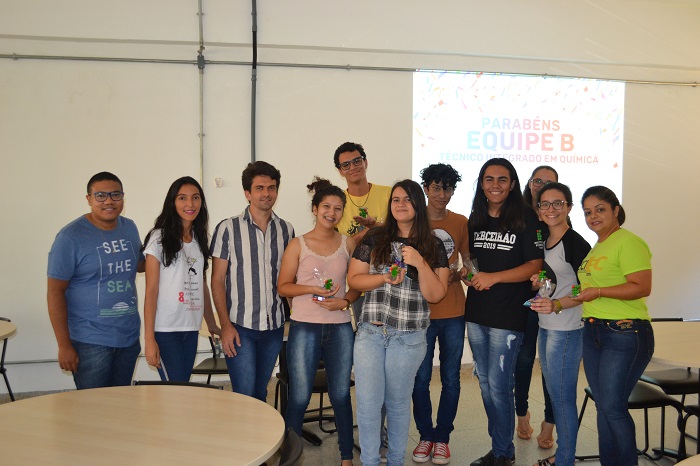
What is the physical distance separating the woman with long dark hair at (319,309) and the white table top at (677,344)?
5.30ft

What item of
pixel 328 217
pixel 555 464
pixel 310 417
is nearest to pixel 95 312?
pixel 328 217

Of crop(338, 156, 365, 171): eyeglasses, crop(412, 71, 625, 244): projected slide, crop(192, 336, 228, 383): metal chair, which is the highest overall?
crop(412, 71, 625, 244): projected slide

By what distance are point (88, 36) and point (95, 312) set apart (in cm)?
322

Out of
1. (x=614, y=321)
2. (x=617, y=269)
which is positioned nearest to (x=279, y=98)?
(x=617, y=269)

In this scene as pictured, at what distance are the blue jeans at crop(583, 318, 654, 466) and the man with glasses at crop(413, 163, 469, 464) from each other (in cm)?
74

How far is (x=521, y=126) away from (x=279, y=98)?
8.07ft

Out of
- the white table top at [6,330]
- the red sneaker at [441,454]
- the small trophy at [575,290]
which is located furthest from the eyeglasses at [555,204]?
the white table top at [6,330]

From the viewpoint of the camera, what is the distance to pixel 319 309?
298 cm

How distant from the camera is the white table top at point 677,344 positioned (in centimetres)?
294

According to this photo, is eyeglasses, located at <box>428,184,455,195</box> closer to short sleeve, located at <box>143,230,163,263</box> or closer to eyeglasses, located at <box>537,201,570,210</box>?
eyeglasses, located at <box>537,201,570,210</box>

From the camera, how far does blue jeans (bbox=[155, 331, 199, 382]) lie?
2871 mm

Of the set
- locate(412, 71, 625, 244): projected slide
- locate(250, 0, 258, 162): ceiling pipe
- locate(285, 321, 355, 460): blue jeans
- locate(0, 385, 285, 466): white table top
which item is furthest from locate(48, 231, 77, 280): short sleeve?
locate(412, 71, 625, 244): projected slide

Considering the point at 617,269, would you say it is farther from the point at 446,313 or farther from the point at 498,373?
the point at 446,313

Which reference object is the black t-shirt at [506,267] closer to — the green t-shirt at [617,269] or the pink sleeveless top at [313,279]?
the green t-shirt at [617,269]
